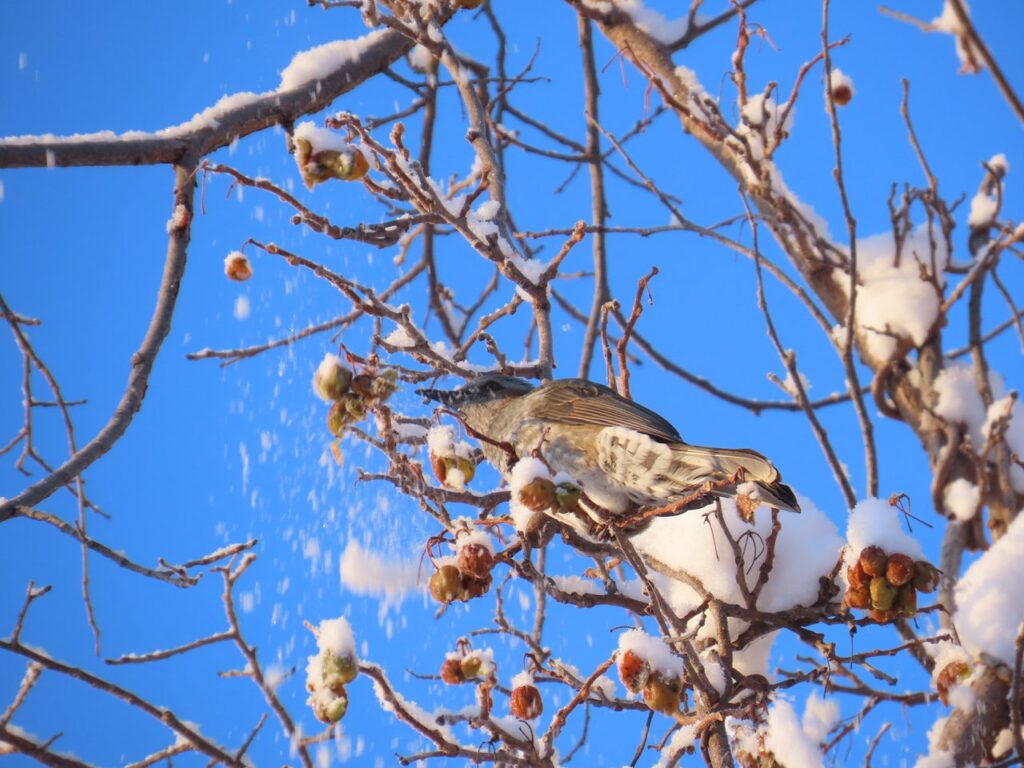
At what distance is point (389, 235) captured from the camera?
117 inches

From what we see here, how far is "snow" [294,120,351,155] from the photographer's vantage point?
8.68 ft

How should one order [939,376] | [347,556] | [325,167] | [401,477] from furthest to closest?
[939,376], [347,556], [325,167], [401,477]

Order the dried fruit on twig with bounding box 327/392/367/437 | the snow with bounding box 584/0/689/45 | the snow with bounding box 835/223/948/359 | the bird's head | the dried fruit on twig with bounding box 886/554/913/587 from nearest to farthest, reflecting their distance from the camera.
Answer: the dried fruit on twig with bounding box 886/554/913/587 < the dried fruit on twig with bounding box 327/392/367/437 < the bird's head < the snow with bounding box 835/223/948/359 < the snow with bounding box 584/0/689/45

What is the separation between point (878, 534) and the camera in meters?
2.15

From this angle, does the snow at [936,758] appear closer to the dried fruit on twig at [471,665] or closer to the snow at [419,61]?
the dried fruit on twig at [471,665]

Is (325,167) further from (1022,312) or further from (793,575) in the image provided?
(1022,312)

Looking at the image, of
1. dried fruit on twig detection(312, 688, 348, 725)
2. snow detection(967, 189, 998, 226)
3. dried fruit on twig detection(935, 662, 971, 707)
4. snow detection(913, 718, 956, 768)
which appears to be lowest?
snow detection(913, 718, 956, 768)

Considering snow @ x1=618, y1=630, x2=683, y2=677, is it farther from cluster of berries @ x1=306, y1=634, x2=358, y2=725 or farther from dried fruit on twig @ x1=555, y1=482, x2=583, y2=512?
cluster of berries @ x1=306, y1=634, x2=358, y2=725

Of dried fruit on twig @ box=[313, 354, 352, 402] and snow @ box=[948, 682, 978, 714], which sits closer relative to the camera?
dried fruit on twig @ box=[313, 354, 352, 402]

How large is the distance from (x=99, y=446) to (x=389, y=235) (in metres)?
1.04

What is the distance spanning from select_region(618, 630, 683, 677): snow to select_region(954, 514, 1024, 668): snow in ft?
3.87

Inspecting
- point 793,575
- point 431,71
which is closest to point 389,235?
point 793,575

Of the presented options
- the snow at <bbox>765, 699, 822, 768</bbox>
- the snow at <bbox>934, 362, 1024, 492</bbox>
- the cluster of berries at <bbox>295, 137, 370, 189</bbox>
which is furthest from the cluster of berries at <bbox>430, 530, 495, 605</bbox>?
the snow at <bbox>934, 362, 1024, 492</bbox>

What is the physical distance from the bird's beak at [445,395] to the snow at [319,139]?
94 centimetres
